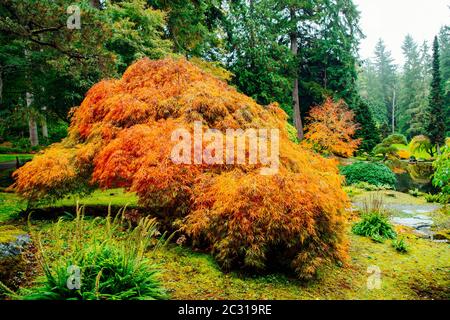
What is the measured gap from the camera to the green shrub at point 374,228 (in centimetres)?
676

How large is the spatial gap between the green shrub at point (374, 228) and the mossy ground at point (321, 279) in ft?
2.88

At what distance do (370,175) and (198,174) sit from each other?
1259 cm

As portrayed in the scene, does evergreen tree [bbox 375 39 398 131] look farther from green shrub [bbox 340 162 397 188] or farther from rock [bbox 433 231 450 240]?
rock [bbox 433 231 450 240]

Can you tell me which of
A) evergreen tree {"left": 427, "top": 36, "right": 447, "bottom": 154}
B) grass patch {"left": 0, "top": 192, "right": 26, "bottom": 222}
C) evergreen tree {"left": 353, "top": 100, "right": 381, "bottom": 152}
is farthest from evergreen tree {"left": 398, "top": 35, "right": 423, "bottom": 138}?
grass patch {"left": 0, "top": 192, "right": 26, "bottom": 222}

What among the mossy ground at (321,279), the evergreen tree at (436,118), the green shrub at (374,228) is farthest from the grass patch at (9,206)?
the evergreen tree at (436,118)

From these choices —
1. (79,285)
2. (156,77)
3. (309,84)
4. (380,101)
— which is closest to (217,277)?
(79,285)

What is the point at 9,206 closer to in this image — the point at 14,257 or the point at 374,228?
the point at 14,257

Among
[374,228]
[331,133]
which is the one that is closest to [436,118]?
[331,133]

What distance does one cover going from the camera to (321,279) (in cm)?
446

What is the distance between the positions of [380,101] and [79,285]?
55.6 meters

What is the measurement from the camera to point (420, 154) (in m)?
33.2

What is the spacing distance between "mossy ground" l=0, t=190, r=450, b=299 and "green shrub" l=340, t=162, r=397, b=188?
9.86 meters

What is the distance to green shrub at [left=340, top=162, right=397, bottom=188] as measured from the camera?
15276 mm

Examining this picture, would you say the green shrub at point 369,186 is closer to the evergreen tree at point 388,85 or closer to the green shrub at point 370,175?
the green shrub at point 370,175
